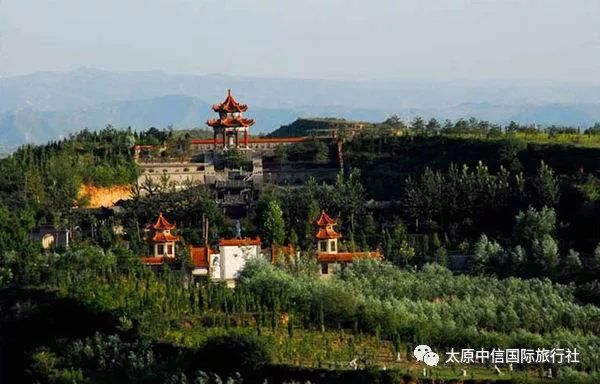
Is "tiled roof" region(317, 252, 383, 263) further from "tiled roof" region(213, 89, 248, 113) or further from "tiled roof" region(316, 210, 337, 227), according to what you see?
"tiled roof" region(213, 89, 248, 113)

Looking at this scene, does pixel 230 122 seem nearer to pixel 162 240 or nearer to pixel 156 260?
pixel 162 240

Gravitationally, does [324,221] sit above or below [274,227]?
above

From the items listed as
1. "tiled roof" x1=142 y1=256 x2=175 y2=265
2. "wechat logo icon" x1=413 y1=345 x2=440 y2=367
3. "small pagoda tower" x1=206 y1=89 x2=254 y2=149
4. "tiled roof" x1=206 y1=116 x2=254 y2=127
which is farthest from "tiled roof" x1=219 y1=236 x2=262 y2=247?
"tiled roof" x1=206 y1=116 x2=254 y2=127

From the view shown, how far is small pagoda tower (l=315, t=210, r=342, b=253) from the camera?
31.0 meters

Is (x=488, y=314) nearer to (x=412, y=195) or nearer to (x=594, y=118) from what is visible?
(x=412, y=195)

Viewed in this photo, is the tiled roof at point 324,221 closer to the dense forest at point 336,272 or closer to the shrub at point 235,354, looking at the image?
the dense forest at point 336,272

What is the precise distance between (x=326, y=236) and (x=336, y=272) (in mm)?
2284

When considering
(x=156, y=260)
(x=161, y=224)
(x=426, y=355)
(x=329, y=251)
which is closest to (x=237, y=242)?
(x=156, y=260)

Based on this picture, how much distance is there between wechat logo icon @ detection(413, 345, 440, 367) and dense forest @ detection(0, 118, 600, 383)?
1.98ft

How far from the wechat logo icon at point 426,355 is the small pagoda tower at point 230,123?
23158mm

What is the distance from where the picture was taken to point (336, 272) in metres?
28.8

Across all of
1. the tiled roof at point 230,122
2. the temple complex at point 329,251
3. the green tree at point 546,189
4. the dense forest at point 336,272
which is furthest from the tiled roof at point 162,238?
the tiled roof at point 230,122

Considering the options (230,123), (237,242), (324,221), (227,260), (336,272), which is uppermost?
(230,123)

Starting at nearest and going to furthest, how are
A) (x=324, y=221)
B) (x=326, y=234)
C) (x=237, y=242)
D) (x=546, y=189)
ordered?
1. (x=237, y=242)
2. (x=326, y=234)
3. (x=324, y=221)
4. (x=546, y=189)
